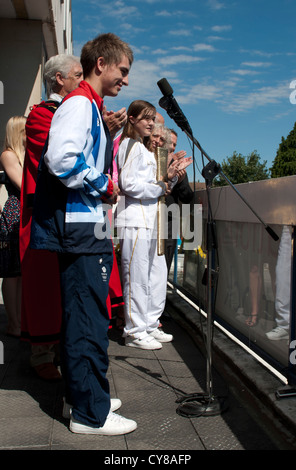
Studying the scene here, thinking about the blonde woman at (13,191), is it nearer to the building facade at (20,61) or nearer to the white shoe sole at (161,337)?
the white shoe sole at (161,337)

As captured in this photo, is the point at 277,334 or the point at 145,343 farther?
the point at 145,343

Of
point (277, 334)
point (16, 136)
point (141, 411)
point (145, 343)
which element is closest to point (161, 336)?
point (145, 343)

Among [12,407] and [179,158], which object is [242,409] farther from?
[179,158]

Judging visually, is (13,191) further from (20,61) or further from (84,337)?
(20,61)

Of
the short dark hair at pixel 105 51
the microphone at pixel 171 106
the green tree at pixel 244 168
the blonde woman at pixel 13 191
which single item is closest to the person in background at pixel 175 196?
the blonde woman at pixel 13 191

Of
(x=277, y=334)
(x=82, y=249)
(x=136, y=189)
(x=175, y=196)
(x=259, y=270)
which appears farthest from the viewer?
(x=175, y=196)

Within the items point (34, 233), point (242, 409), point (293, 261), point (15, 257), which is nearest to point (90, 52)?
point (34, 233)

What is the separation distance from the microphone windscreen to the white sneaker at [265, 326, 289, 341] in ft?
5.15

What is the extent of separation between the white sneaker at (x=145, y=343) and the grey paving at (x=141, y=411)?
6 cm

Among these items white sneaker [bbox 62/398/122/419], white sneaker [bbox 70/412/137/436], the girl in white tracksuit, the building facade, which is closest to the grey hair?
the girl in white tracksuit

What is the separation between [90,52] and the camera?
272 centimetres

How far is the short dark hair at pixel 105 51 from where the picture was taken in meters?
2.68

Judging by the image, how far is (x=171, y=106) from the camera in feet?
9.35

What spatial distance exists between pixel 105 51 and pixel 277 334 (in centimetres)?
198
